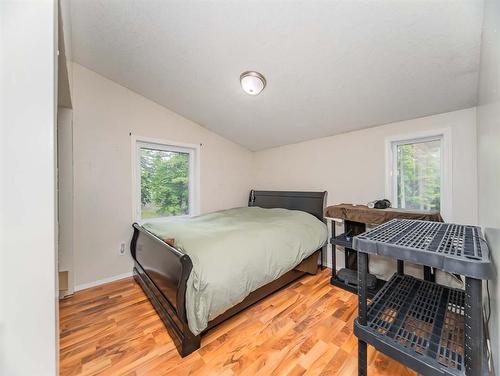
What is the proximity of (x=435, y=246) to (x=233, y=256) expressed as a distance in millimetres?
1223

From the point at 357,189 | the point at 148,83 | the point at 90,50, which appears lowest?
the point at 357,189

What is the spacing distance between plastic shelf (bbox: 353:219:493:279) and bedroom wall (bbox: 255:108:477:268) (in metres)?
0.90

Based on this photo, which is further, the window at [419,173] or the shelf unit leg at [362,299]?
the window at [419,173]

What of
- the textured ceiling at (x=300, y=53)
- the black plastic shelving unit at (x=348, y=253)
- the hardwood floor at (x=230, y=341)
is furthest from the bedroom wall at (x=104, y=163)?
the black plastic shelving unit at (x=348, y=253)

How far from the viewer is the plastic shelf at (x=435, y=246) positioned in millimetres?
757

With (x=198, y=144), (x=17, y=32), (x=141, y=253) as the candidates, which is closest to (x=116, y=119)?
(x=198, y=144)

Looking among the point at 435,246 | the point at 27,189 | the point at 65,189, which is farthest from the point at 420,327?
the point at 65,189

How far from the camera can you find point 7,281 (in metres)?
0.50

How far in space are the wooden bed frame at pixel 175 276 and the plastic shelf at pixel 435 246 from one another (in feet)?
3.78

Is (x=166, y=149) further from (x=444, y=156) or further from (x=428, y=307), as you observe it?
(x=444, y=156)

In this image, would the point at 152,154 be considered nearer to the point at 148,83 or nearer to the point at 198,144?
the point at 198,144

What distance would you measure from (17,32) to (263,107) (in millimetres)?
2188

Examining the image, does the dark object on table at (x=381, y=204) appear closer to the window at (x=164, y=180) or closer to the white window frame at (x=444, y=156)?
the white window frame at (x=444, y=156)

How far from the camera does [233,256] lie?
1.62 metres
